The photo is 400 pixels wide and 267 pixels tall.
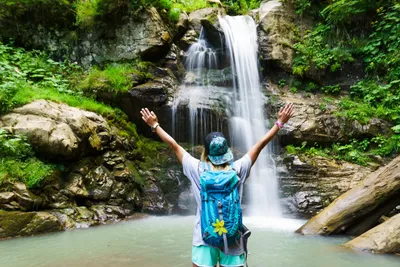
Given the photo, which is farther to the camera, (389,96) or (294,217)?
(389,96)

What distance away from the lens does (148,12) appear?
10703 mm

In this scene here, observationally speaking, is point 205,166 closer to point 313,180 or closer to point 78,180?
point 78,180

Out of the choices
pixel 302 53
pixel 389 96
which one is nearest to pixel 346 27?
pixel 302 53

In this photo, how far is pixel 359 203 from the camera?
5.24 m

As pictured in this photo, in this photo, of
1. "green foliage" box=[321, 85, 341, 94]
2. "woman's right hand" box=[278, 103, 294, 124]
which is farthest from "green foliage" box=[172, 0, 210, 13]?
"woman's right hand" box=[278, 103, 294, 124]

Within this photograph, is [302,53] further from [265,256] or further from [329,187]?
[265,256]

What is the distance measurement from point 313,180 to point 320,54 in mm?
5353

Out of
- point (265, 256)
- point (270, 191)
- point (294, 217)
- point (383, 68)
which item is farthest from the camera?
point (383, 68)

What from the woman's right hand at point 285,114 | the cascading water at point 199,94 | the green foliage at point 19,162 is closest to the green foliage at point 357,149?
the cascading water at point 199,94

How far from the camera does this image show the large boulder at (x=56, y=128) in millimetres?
6348

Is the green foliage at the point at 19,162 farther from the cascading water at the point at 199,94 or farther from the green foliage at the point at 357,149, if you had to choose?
the green foliage at the point at 357,149

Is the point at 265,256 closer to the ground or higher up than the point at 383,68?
closer to the ground

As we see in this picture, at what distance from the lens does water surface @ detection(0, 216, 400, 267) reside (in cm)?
399

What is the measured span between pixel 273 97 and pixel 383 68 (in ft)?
12.3
